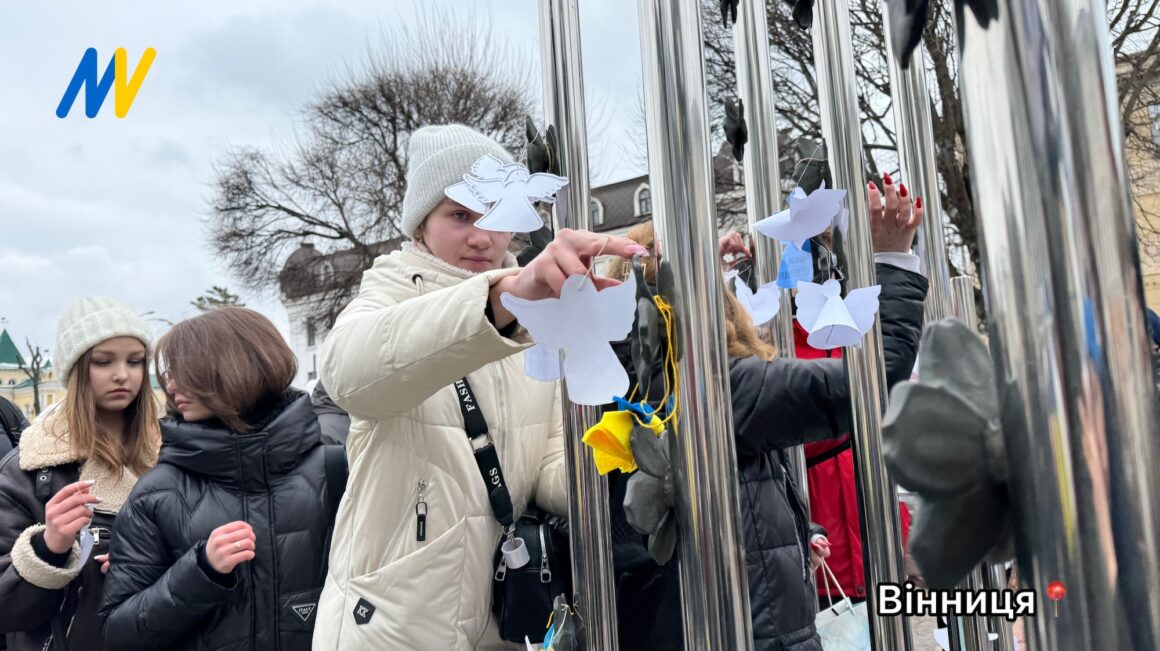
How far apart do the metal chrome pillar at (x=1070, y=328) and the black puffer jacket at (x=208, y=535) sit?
5.46 feet

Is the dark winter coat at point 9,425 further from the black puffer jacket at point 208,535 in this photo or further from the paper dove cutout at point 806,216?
the paper dove cutout at point 806,216

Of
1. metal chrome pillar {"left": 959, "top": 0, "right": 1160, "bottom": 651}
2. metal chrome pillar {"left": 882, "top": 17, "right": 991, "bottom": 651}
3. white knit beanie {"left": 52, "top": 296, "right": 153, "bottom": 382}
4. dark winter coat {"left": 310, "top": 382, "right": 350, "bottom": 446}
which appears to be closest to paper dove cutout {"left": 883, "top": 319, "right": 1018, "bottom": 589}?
metal chrome pillar {"left": 959, "top": 0, "right": 1160, "bottom": 651}

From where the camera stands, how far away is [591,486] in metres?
0.75

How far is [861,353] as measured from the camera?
0.84 m

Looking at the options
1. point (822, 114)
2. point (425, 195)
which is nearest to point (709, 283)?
point (822, 114)

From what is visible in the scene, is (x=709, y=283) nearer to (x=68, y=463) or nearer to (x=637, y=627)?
(x=637, y=627)

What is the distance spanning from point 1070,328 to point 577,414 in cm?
50

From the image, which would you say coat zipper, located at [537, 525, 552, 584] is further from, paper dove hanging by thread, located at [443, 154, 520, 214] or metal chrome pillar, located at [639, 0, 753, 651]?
metal chrome pillar, located at [639, 0, 753, 651]

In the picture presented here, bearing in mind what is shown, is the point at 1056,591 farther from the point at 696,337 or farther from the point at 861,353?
the point at 861,353

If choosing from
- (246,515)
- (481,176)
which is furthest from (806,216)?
(246,515)

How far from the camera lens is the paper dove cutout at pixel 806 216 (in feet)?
2.77

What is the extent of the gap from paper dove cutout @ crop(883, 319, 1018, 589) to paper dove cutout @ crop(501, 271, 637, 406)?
324mm

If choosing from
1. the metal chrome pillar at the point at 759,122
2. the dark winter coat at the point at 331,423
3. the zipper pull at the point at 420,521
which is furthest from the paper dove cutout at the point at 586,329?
the dark winter coat at the point at 331,423

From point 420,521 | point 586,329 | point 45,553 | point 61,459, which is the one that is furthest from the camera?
point 61,459
